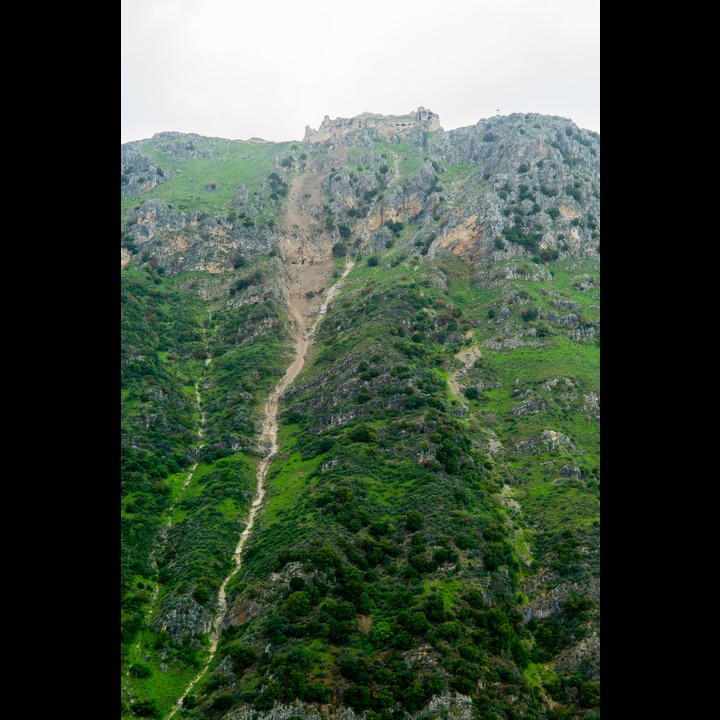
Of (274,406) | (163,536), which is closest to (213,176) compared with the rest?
(274,406)

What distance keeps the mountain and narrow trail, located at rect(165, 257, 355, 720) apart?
0.26 m

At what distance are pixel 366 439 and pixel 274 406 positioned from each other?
1892 cm

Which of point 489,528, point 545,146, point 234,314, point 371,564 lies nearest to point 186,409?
point 234,314

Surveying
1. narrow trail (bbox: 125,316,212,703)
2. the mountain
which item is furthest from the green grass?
narrow trail (bbox: 125,316,212,703)

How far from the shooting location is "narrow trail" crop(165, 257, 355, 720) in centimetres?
3559

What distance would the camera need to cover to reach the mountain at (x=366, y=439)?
99.5 ft

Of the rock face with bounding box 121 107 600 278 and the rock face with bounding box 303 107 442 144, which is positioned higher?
the rock face with bounding box 303 107 442 144

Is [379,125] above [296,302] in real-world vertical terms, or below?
above

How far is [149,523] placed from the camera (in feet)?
149

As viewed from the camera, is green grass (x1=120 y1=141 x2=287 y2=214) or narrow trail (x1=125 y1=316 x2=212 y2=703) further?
green grass (x1=120 y1=141 x2=287 y2=214)

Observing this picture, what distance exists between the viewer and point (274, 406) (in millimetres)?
A: 67125

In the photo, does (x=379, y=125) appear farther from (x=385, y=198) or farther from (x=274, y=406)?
(x=274, y=406)

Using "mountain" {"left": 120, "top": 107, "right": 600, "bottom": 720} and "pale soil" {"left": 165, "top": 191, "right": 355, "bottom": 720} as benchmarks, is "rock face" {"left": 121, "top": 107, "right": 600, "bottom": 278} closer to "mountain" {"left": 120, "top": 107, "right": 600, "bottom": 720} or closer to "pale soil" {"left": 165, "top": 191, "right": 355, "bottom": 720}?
"mountain" {"left": 120, "top": 107, "right": 600, "bottom": 720}
